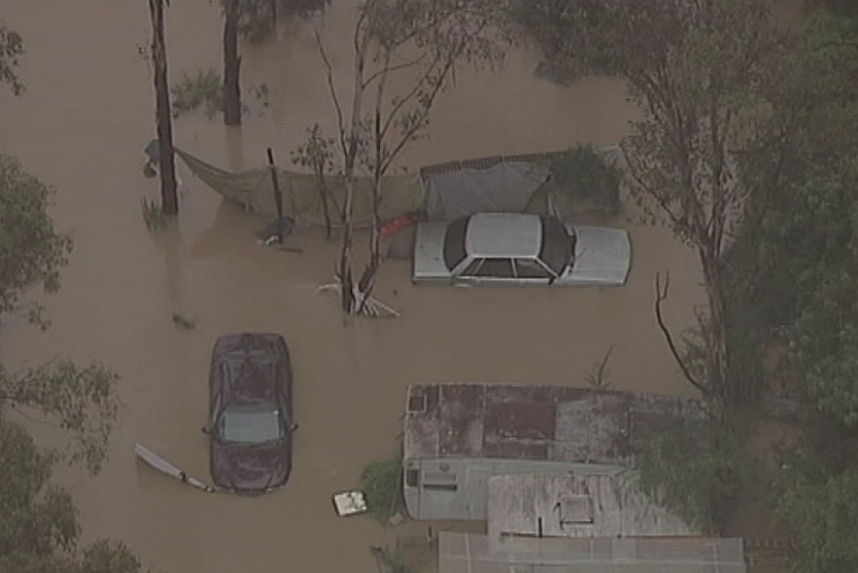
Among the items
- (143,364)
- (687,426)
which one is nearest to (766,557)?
(687,426)

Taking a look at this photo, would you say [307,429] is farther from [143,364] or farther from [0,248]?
[0,248]

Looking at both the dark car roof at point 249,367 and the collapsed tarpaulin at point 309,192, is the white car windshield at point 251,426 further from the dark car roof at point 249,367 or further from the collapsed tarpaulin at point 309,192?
the collapsed tarpaulin at point 309,192

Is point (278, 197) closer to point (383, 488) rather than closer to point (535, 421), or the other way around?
point (383, 488)

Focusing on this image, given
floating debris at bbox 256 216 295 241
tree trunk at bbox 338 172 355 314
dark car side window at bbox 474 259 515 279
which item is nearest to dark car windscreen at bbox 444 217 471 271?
dark car side window at bbox 474 259 515 279

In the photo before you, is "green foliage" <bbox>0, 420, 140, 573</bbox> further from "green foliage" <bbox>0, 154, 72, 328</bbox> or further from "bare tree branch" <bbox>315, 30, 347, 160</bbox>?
"bare tree branch" <bbox>315, 30, 347, 160</bbox>

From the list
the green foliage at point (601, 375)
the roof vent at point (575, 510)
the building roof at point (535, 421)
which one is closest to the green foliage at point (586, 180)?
the green foliage at point (601, 375)

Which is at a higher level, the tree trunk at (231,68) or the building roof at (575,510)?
the tree trunk at (231,68)

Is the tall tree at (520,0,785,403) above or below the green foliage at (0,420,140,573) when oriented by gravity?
above
